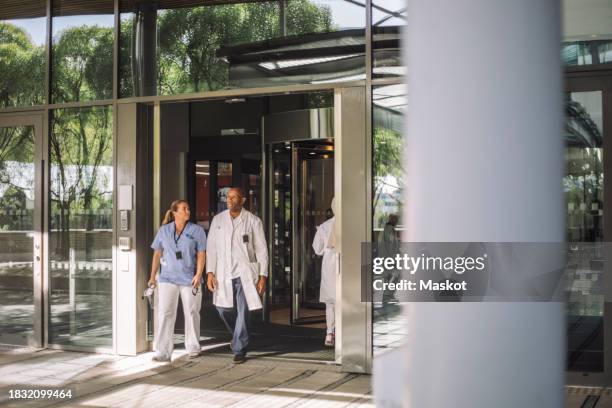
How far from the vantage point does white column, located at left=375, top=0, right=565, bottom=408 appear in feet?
4.39

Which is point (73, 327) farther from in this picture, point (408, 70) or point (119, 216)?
point (408, 70)

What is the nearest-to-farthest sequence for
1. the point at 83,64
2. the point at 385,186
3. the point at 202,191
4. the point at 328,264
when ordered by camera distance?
the point at 385,186, the point at 83,64, the point at 328,264, the point at 202,191

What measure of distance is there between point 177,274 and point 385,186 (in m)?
2.14

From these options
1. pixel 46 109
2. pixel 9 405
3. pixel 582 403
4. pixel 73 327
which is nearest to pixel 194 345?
pixel 73 327

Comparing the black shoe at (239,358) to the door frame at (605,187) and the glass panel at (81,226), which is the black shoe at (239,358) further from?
the door frame at (605,187)

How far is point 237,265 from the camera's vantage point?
6922 millimetres

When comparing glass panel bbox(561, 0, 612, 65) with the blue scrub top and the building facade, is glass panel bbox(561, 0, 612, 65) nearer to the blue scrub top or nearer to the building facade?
the building facade

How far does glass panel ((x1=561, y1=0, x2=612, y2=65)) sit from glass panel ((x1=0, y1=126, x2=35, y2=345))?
17.9 ft

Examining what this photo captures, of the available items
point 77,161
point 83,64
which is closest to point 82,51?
point 83,64

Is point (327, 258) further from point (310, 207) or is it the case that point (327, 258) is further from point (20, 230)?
point (20, 230)

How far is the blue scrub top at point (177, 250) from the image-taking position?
697 cm

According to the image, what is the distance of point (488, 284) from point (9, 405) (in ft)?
15.6

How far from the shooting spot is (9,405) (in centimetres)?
526

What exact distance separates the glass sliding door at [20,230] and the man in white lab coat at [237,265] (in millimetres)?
2042
